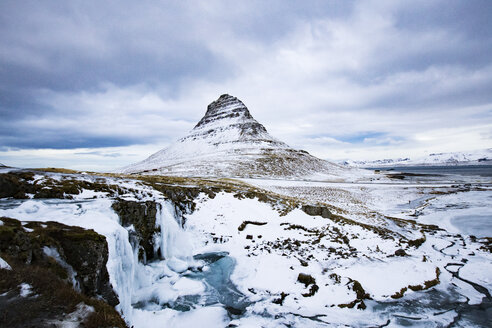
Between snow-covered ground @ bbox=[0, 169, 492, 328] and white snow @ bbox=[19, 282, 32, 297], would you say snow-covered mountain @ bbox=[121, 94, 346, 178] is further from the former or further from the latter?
white snow @ bbox=[19, 282, 32, 297]

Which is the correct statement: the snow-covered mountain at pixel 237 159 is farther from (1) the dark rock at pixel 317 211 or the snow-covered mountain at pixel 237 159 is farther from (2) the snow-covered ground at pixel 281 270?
(2) the snow-covered ground at pixel 281 270

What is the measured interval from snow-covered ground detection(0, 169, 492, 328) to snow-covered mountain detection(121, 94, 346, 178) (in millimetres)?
68999

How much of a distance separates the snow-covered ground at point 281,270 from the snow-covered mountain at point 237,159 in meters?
69.0

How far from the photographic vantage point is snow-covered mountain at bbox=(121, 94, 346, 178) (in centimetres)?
10105

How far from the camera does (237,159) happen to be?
12325 cm

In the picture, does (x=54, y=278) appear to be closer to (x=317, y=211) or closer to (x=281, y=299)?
(x=281, y=299)

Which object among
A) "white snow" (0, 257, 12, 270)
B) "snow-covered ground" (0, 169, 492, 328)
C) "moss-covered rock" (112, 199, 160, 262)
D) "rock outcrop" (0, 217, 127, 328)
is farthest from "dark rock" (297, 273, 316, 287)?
"white snow" (0, 257, 12, 270)

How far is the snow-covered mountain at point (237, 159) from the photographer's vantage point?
101 m

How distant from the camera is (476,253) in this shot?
1936cm

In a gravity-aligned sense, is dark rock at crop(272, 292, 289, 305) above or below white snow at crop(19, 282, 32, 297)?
below

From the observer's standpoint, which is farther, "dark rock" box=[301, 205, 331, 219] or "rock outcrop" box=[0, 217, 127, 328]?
"dark rock" box=[301, 205, 331, 219]

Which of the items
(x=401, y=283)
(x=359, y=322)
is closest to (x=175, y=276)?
(x=359, y=322)

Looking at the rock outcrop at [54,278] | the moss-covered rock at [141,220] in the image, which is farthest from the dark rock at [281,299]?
the moss-covered rock at [141,220]

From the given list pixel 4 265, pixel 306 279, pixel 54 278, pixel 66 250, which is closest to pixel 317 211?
pixel 306 279
